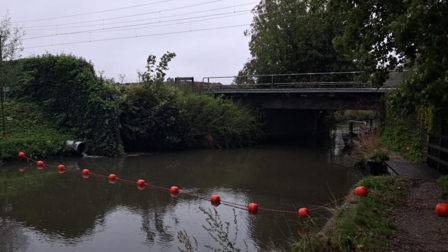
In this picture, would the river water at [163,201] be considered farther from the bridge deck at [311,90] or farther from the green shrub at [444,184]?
the bridge deck at [311,90]

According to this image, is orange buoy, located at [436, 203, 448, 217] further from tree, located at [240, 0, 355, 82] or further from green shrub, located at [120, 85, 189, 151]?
tree, located at [240, 0, 355, 82]

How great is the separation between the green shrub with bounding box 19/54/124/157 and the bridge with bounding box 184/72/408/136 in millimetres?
8505

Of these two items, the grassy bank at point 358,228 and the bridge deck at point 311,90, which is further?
the bridge deck at point 311,90

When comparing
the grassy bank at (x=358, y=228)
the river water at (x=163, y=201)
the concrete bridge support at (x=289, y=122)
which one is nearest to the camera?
the grassy bank at (x=358, y=228)

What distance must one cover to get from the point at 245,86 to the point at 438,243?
77.6ft

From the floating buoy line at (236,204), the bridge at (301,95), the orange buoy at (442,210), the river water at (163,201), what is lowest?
the river water at (163,201)

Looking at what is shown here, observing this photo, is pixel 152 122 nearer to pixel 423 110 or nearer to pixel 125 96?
pixel 125 96

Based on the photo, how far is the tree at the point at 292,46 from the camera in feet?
94.7

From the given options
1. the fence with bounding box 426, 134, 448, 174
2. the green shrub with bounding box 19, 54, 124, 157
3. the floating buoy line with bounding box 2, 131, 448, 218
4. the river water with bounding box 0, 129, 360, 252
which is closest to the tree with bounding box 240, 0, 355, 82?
the river water with bounding box 0, 129, 360, 252

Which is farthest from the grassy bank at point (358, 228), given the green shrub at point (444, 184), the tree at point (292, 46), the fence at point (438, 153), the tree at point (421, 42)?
the tree at point (292, 46)

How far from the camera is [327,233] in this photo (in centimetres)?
595

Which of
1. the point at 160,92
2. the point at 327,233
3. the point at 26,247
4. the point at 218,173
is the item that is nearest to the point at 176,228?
the point at 26,247

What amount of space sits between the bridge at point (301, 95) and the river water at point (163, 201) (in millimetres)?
4017

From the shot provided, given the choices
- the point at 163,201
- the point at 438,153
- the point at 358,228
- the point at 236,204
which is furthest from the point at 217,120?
the point at 358,228
